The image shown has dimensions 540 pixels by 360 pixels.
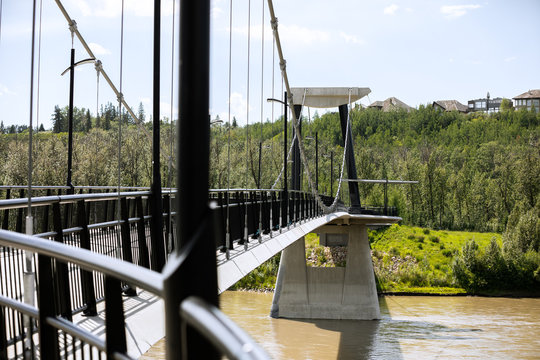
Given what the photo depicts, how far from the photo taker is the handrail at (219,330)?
1.11m

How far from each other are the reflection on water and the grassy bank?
6.01 m

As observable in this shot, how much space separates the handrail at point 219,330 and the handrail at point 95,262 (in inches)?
7.8

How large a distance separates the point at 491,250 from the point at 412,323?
17.9 meters

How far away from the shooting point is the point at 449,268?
49281 millimetres

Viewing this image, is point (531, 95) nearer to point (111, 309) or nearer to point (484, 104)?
point (484, 104)

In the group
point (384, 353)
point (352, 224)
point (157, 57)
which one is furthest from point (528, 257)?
point (157, 57)

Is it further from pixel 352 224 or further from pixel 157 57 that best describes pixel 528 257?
pixel 157 57

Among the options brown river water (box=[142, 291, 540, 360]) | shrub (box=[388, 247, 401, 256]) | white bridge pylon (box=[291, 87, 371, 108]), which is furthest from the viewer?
shrub (box=[388, 247, 401, 256])

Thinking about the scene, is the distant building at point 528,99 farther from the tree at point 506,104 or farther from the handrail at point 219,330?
the handrail at point 219,330

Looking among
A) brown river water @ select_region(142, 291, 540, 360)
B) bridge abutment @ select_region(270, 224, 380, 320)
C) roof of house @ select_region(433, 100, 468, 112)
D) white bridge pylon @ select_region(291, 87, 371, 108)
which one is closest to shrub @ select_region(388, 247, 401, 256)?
brown river water @ select_region(142, 291, 540, 360)

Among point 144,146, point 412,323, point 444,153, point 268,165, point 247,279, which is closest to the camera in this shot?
point 412,323

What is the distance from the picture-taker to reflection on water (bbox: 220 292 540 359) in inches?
1001

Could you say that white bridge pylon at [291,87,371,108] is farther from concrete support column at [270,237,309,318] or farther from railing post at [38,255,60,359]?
railing post at [38,255,60,359]

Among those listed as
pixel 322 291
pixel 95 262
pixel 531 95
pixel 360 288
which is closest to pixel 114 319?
pixel 95 262
